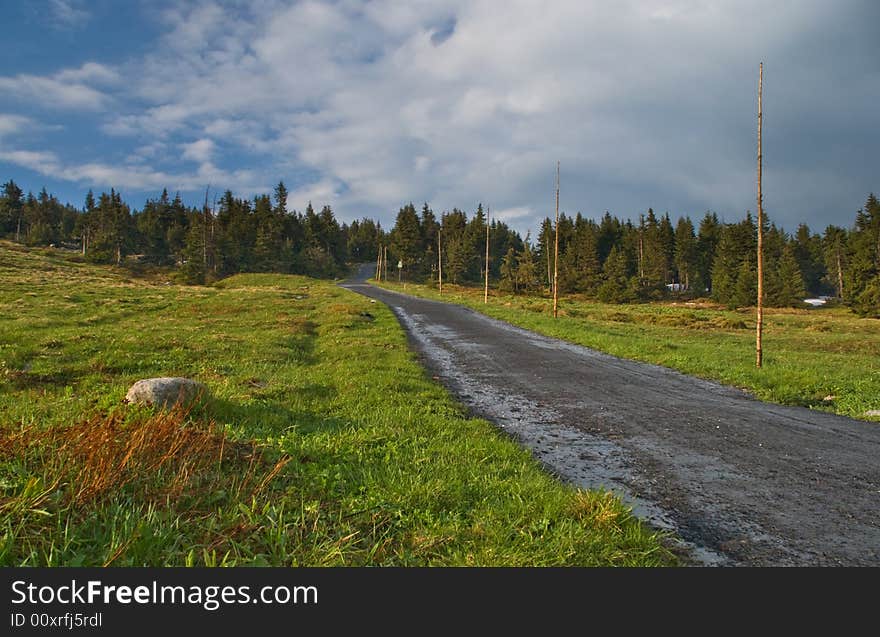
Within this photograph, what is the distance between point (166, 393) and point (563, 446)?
6.19 m

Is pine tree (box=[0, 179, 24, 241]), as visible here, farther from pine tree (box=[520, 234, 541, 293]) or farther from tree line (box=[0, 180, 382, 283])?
pine tree (box=[520, 234, 541, 293])

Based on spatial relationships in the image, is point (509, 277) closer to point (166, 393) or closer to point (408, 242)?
point (408, 242)

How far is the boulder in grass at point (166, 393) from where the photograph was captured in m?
6.75

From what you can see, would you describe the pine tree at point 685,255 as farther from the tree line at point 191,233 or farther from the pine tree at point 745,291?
the tree line at point 191,233

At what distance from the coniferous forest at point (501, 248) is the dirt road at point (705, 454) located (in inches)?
2592

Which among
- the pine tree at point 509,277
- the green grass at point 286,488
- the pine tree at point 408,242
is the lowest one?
the green grass at point 286,488

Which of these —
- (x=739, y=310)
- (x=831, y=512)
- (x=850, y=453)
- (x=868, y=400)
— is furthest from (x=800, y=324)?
(x=831, y=512)

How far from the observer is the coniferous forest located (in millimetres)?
73375

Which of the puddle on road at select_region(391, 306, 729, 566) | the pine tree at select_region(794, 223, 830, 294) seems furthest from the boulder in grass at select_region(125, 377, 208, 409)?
the pine tree at select_region(794, 223, 830, 294)

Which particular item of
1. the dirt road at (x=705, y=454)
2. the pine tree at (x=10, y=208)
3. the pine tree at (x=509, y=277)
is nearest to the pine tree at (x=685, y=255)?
the pine tree at (x=509, y=277)

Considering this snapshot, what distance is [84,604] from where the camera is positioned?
2.89 m

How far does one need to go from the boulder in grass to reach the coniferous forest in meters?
71.4

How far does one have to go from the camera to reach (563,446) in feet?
23.5

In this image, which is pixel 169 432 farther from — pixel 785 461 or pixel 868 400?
pixel 868 400
